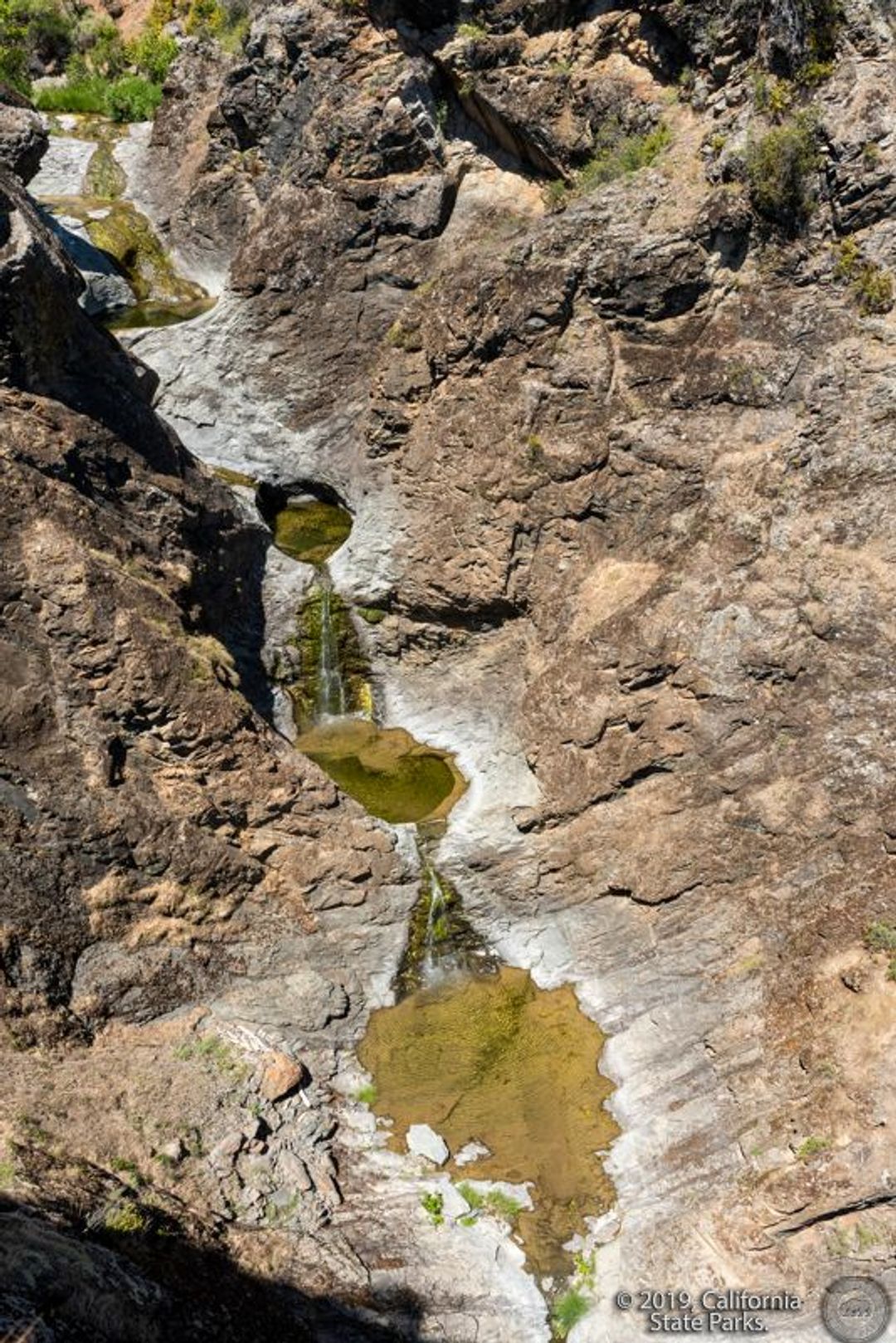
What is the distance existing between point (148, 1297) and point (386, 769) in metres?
8.26

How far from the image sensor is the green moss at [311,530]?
675 inches

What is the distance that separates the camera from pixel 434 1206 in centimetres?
1042

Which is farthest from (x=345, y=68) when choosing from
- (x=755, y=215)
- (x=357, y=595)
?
(x=357, y=595)

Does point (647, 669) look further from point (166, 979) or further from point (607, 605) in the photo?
point (166, 979)

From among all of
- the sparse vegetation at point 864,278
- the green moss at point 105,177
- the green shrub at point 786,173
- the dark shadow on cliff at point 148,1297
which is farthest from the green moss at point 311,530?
the green moss at point 105,177

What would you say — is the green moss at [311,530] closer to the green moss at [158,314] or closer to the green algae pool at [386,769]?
the green algae pool at [386,769]

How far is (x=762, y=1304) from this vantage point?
920 centimetres

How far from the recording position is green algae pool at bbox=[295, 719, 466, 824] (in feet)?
46.7

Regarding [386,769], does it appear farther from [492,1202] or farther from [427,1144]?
[492,1202]

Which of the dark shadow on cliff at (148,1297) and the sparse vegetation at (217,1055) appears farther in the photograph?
the sparse vegetation at (217,1055)

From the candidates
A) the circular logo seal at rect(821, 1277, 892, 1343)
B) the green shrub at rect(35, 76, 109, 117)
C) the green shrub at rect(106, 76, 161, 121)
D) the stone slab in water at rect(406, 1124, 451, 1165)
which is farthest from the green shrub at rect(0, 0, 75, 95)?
the circular logo seal at rect(821, 1277, 892, 1343)

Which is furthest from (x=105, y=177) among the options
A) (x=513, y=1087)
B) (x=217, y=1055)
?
(x=513, y=1087)

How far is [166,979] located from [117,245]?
684 inches

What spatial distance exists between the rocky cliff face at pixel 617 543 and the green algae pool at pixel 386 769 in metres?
0.52
